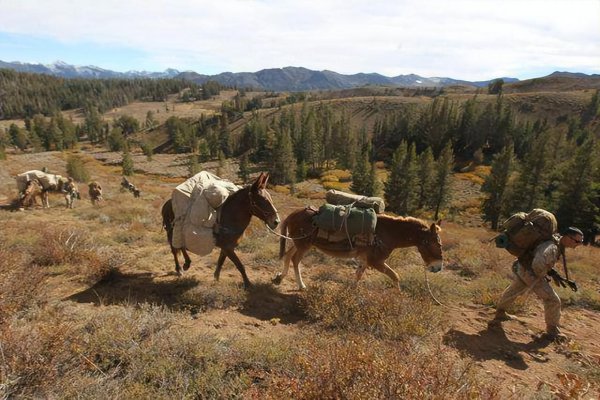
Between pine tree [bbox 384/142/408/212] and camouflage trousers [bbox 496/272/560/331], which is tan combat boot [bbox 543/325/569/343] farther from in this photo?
pine tree [bbox 384/142/408/212]

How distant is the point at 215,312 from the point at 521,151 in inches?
4304

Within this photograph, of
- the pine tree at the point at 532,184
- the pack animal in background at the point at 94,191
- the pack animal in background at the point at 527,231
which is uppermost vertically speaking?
the pack animal in background at the point at 527,231

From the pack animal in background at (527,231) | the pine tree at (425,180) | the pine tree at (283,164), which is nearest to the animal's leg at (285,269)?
the pack animal in background at (527,231)

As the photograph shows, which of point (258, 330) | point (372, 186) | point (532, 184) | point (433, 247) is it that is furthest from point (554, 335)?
point (372, 186)

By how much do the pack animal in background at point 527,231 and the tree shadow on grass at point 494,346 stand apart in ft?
5.69

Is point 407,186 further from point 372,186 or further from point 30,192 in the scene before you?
point 30,192

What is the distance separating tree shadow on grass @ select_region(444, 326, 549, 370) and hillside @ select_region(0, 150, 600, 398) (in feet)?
0.09

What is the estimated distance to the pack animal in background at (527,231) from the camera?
640cm

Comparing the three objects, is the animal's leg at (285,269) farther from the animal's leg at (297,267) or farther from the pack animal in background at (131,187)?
the pack animal in background at (131,187)

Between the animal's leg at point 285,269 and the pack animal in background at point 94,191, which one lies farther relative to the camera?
the pack animal in background at point 94,191

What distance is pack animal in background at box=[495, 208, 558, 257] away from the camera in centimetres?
640

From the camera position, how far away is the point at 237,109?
185500mm

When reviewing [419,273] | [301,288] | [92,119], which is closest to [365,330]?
[301,288]

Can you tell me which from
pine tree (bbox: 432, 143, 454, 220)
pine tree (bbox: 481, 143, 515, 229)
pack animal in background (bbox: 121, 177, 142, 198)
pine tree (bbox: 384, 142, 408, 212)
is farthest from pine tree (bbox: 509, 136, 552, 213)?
pack animal in background (bbox: 121, 177, 142, 198)
